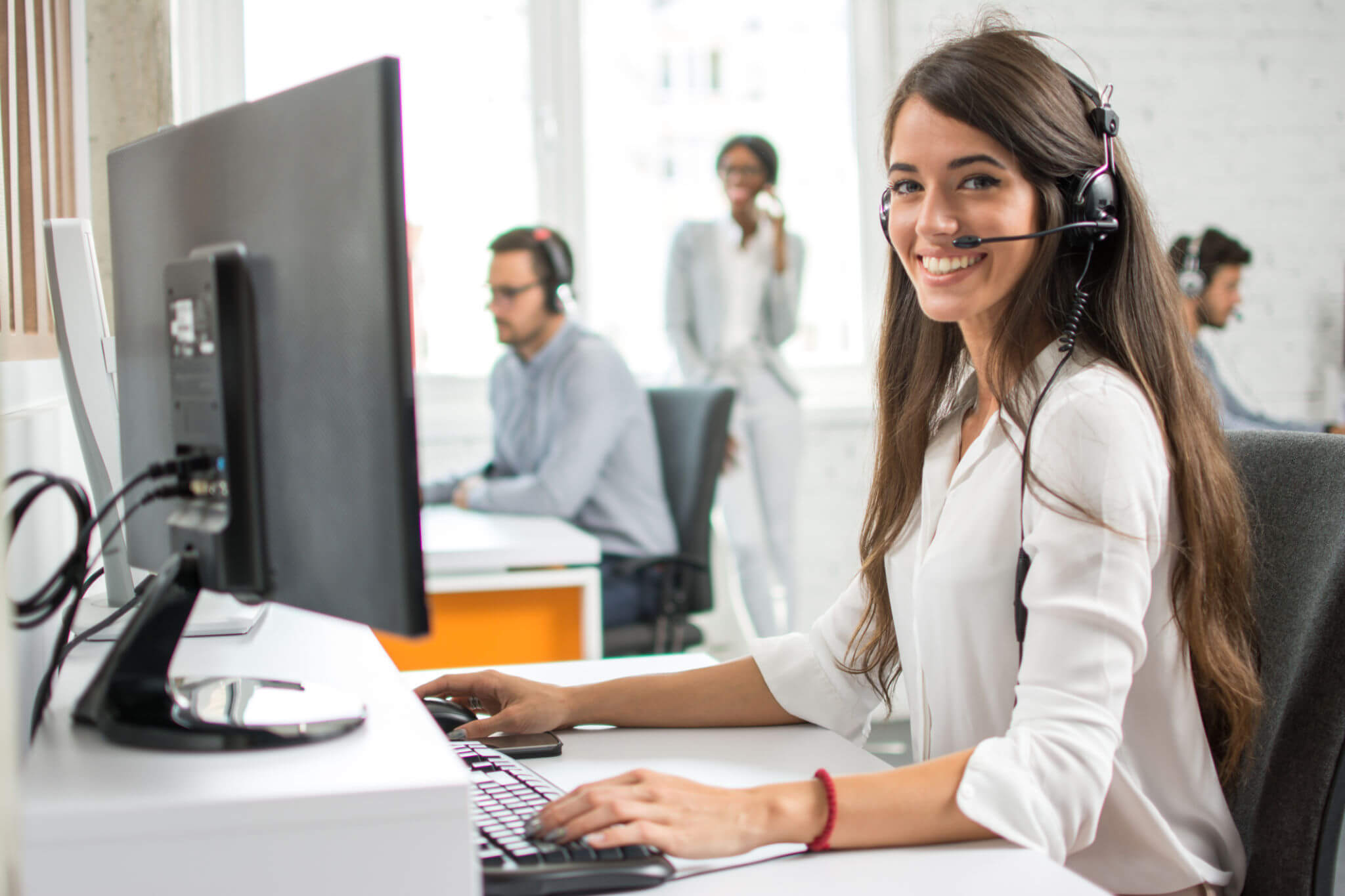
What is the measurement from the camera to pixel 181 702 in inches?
28.0

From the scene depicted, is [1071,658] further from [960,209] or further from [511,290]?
[511,290]

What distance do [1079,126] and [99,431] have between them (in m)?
0.93

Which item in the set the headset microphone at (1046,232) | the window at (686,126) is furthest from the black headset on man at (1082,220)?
the window at (686,126)

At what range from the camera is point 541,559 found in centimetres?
208

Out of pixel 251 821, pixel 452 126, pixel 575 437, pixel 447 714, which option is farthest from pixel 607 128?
pixel 251 821

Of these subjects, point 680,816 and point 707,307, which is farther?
point 707,307

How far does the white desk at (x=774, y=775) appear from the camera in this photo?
0.70 metres

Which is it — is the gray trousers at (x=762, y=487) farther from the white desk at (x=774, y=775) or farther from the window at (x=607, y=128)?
the white desk at (x=774, y=775)

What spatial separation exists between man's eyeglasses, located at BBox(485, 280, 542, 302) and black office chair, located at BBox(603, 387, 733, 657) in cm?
40

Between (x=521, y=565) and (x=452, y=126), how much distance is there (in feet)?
7.13

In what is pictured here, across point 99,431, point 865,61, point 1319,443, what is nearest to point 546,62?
point 865,61

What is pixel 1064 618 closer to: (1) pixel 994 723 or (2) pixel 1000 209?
(1) pixel 994 723

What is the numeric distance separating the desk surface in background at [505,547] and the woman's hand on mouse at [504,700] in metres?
0.85

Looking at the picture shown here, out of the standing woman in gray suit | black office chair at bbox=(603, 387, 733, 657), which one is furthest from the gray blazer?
black office chair at bbox=(603, 387, 733, 657)
